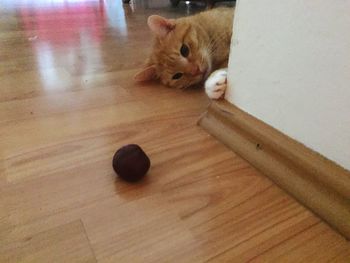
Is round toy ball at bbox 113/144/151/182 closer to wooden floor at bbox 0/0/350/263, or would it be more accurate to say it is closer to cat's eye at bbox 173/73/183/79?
wooden floor at bbox 0/0/350/263

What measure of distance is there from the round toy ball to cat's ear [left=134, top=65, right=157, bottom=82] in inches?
22.4

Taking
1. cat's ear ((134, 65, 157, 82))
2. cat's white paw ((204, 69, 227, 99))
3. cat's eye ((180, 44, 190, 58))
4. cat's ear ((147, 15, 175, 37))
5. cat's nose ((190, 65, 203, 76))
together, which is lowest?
cat's ear ((134, 65, 157, 82))

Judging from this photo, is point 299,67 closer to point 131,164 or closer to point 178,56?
point 131,164

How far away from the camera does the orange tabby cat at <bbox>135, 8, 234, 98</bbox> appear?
113cm

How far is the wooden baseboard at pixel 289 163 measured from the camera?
523mm

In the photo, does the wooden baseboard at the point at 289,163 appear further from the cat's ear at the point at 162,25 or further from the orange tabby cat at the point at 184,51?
the cat's ear at the point at 162,25

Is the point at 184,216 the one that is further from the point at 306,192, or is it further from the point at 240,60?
the point at 240,60

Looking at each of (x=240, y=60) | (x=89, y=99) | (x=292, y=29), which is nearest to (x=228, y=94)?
(x=240, y=60)

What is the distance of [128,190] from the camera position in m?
0.61

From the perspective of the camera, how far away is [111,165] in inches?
26.9

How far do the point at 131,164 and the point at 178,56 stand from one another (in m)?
0.64

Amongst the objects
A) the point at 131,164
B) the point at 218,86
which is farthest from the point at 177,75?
the point at 131,164

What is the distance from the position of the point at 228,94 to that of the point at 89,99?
1.55 feet

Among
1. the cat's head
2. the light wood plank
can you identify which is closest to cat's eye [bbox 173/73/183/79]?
the cat's head
